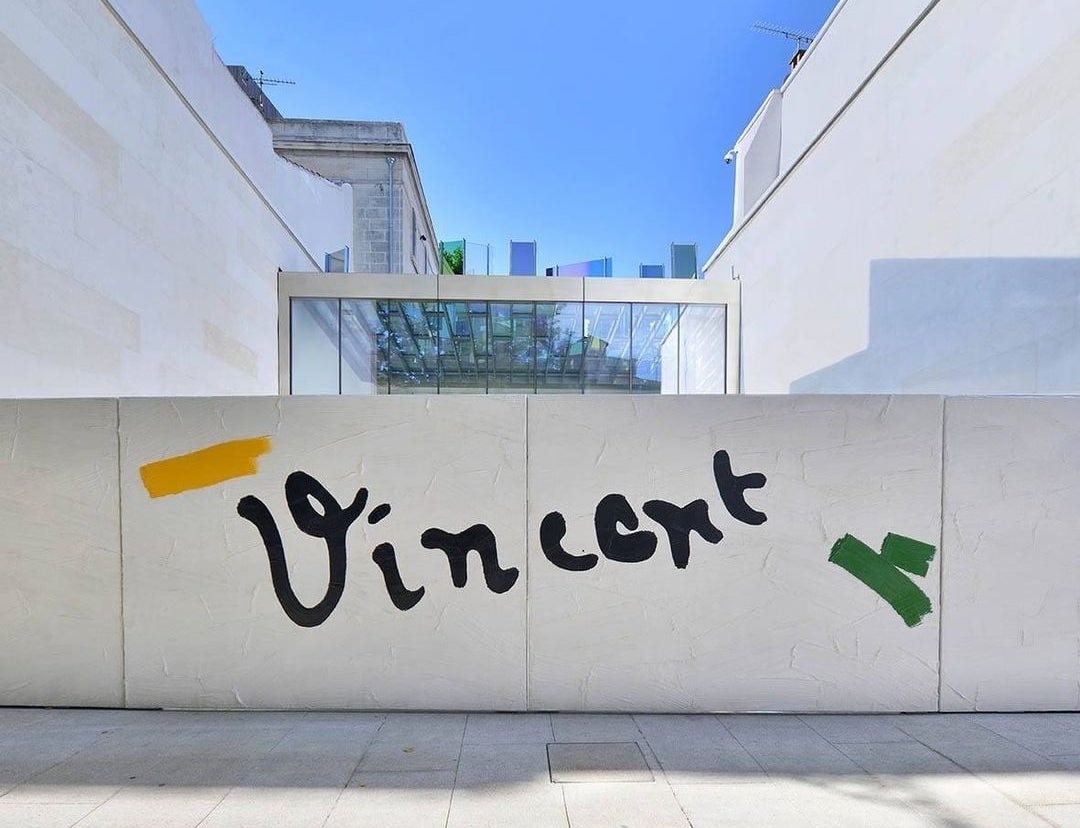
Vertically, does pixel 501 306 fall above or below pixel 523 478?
above

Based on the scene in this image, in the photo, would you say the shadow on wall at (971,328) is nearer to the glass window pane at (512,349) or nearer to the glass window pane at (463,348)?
the glass window pane at (512,349)

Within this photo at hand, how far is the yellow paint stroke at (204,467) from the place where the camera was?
4234 mm

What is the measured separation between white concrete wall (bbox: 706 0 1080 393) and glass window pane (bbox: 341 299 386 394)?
11.3 metres

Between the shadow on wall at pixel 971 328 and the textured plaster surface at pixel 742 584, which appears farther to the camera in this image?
the shadow on wall at pixel 971 328

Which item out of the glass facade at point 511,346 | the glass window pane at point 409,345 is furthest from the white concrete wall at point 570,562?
the glass window pane at point 409,345

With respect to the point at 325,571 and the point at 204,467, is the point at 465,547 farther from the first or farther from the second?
the point at 204,467

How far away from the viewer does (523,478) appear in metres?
4.24

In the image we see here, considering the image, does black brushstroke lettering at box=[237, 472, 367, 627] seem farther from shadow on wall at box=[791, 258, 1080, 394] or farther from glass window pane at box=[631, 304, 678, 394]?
glass window pane at box=[631, 304, 678, 394]

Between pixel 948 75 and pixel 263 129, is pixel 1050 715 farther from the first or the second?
pixel 263 129

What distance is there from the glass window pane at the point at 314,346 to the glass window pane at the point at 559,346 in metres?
5.91

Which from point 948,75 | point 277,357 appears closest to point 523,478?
point 948,75

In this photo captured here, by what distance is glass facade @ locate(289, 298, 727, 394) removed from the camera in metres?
16.1

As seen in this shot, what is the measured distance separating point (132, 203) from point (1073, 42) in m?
12.4

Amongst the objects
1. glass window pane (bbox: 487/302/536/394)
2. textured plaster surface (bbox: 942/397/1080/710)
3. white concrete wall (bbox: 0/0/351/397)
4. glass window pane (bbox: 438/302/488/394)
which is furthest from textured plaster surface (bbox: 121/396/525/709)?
glass window pane (bbox: 438/302/488/394)
